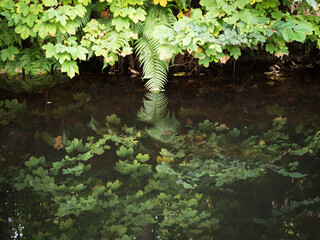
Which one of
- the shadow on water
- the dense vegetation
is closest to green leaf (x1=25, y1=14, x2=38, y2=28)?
A: the dense vegetation

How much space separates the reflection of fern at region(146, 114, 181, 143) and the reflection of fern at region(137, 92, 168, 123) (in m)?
0.13

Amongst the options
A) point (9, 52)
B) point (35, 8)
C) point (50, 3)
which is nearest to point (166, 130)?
point (50, 3)

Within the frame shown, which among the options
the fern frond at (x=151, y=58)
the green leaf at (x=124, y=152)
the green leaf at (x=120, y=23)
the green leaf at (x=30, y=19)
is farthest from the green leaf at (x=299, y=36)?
the green leaf at (x=30, y=19)

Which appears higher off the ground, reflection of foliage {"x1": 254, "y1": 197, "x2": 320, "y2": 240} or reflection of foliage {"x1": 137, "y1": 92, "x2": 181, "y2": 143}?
reflection of foliage {"x1": 254, "y1": 197, "x2": 320, "y2": 240}

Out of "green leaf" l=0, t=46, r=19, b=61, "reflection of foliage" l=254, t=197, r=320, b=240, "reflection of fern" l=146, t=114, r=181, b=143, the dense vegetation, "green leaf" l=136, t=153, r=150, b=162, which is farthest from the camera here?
"green leaf" l=0, t=46, r=19, b=61

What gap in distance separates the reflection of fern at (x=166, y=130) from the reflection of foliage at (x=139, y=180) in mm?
84

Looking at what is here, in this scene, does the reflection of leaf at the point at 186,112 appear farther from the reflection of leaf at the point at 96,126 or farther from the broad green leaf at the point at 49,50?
the broad green leaf at the point at 49,50

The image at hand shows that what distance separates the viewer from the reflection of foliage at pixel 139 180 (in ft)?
8.98

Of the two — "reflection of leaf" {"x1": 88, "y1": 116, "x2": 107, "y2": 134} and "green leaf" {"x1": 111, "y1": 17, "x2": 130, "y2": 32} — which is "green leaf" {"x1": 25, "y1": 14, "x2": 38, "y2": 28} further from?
"reflection of leaf" {"x1": 88, "y1": 116, "x2": 107, "y2": 134}

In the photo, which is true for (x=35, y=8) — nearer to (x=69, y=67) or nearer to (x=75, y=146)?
(x=69, y=67)

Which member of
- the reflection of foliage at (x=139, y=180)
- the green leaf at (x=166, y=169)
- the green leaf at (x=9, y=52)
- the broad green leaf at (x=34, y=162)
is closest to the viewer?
the reflection of foliage at (x=139, y=180)

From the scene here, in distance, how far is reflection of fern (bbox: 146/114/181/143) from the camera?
14.1 ft

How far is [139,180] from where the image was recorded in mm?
3367

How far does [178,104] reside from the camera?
540 centimetres
